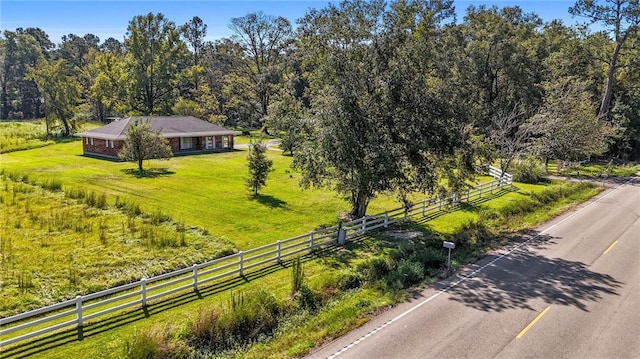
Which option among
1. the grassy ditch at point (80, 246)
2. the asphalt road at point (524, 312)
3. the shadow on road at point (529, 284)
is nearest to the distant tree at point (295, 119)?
the grassy ditch at point (80, 246)

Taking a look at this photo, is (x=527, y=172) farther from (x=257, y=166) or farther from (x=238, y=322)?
(x=238, y=322)

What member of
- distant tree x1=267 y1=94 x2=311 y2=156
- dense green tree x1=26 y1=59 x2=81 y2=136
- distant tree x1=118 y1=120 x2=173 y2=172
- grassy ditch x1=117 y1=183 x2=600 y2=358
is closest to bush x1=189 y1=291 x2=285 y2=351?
grassy ditch x1=117 y1=183 x2=600 y2=358

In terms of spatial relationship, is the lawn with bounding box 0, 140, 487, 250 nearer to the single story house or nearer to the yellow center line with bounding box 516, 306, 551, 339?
the single story house

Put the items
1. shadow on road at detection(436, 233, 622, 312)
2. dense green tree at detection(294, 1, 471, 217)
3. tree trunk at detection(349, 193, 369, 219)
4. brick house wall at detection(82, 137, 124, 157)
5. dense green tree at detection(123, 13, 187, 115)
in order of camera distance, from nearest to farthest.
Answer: shadow on road at detection(436, 233, 622, 312)
dense green tree at detection(294, 1, 471, 217)
tree trunk at detection(349, 193, 369, 219)
brick house wall at detection(82, 137, 124, 157)
dense green tree at detection(123, 13, 187, 115)

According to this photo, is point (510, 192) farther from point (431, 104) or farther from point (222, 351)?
point (222, 351)

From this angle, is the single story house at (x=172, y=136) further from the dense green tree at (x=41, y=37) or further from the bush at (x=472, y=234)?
the dense green tree at (x=41, y=37)

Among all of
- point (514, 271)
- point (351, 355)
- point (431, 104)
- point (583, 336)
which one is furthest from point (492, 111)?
Answer: point (351, 355)

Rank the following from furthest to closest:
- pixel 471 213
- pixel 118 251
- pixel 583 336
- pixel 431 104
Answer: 1. pixel 471 213
2. pixel 431 104
3. pixel 118 251
4. pixel 583 336
